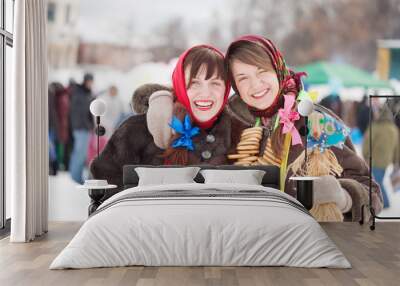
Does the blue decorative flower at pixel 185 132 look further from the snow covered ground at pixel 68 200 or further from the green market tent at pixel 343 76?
the green market tent at pixel 343 76

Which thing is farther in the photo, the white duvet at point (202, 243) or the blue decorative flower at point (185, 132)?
the blue decorative flower at point (185, 132)

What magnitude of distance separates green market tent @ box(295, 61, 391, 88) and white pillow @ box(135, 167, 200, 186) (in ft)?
6.32

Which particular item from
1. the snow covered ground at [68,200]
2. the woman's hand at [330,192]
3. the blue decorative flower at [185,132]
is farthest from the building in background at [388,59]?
the blue decorative flower at [185,132]

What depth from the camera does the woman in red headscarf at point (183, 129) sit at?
7.31 m

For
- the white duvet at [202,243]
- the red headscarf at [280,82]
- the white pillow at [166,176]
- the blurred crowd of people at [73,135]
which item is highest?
the red headscarf at [280,82]

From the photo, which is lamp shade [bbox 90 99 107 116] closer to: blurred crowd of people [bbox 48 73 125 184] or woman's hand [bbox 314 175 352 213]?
blurred crowd of people [bbox 48 73 125 184]

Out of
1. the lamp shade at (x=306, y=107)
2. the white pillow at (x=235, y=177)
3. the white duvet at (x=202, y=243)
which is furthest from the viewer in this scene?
the lamp shade at (x=306, y=107)

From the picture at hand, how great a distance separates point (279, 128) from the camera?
7.34 meters

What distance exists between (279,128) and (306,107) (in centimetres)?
50

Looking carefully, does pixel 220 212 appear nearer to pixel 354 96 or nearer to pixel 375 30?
pixel 354 96

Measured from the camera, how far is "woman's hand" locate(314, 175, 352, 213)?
23.8ft

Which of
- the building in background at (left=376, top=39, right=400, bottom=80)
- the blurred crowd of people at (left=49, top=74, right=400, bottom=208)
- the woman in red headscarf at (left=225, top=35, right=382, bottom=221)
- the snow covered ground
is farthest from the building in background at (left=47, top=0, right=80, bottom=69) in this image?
the building in background at (left=376, top=39, right=400, bottom=80)

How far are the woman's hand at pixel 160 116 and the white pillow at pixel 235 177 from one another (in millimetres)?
810

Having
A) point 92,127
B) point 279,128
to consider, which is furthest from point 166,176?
point 279,128
